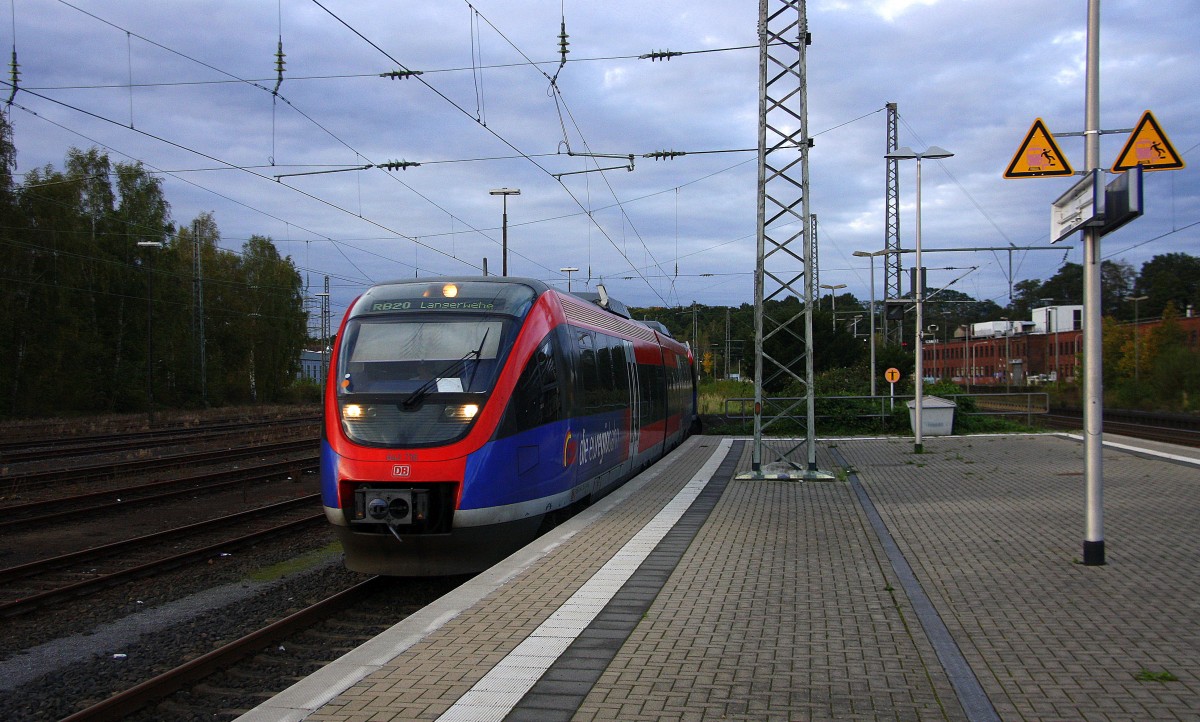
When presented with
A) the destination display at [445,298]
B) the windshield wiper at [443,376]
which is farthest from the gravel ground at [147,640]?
the destination display at [445,298]

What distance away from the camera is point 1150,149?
8078 mm

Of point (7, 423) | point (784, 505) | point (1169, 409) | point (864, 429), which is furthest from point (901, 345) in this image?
point (7, 423)

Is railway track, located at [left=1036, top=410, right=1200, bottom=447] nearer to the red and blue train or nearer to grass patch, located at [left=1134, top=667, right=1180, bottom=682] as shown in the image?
the red and blue train

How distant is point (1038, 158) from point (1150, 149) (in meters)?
0.88

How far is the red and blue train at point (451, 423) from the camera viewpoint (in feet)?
27.8

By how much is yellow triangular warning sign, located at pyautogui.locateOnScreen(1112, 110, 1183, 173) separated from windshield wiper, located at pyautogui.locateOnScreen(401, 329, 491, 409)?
6.12 meters

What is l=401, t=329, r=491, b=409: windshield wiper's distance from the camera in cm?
882

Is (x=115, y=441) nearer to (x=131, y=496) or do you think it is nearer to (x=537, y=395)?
(x=131, y=496)

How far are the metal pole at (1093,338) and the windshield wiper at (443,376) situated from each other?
554cm

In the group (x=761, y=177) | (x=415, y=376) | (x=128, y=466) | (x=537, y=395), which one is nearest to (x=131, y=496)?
(x=128, y=466)

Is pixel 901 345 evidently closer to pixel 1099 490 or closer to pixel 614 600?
pixel 1099 490

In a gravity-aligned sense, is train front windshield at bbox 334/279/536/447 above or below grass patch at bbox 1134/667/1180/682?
above

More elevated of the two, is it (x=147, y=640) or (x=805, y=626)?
(x=805, y=626)

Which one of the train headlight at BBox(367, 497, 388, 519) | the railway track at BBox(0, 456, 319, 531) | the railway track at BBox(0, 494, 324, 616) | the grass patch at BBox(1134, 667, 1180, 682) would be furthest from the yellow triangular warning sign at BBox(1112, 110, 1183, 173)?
the railway track at BBox(0, 456, 319, 531)
